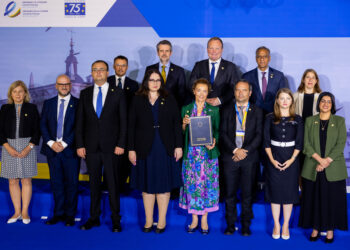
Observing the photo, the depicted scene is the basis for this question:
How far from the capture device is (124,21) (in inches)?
215

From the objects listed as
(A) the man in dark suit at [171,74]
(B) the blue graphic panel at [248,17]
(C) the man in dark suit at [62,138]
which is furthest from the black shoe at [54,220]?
(B) the blue graphic panel at [248,17]

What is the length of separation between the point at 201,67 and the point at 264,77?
0.78 m

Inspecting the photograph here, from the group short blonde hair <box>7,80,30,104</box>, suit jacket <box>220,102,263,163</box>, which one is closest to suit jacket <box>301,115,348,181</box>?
suit jacket <box>220,102,263,163</box>

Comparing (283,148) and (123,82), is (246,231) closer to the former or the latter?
(283,148)

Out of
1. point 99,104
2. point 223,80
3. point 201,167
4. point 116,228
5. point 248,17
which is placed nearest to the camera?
point 201,167

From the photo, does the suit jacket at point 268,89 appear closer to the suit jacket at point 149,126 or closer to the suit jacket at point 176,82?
the suit jacket at point 176,82

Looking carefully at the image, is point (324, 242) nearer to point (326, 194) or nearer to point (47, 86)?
point (326, 194)

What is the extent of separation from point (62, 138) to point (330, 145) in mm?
2872

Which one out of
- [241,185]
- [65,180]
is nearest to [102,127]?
[65,180]

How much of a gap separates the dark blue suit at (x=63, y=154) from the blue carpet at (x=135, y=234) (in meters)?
0.42

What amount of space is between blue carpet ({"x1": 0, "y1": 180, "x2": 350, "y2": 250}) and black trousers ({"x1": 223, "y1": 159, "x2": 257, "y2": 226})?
0.75 feet

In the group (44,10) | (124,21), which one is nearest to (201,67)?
(124,21)

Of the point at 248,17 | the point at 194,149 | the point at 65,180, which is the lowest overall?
the point at 65,180

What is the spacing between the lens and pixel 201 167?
12.4 ft
